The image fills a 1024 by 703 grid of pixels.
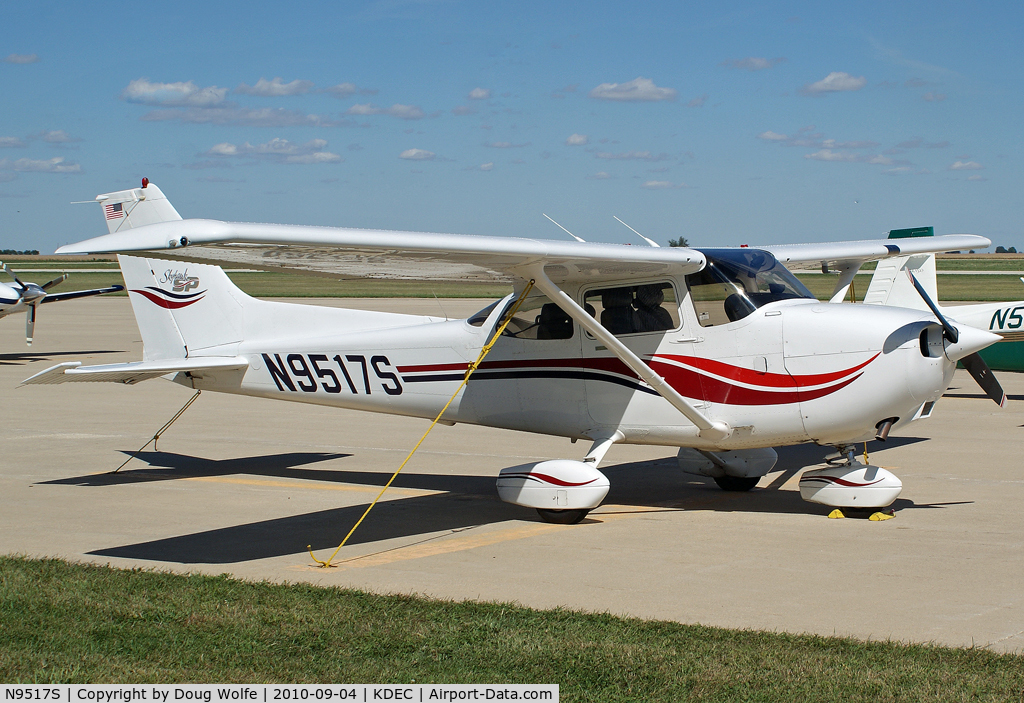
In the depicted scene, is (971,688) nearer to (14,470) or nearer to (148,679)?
(148,679)

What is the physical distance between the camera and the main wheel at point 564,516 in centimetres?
880

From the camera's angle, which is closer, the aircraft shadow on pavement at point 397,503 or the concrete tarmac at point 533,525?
the concrete tarmac at point 533,525

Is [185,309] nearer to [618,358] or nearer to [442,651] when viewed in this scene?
[618,358]

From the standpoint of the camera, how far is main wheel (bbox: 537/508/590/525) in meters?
8.80

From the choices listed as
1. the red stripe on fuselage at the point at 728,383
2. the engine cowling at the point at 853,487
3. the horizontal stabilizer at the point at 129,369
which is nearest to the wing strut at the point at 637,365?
the red stripe on fuselage at the point at 728,383

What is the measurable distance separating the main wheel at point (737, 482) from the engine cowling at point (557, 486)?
214 centimetres

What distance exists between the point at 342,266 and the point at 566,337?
2.27m

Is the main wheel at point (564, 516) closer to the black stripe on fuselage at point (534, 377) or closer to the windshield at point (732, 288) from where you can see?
the black stripe on fuselage at point (534, 377)

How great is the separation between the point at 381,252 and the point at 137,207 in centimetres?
509

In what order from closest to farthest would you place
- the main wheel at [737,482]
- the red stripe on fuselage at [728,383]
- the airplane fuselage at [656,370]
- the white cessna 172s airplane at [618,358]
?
the white cessna 172s airplane at [618,358] < the airplane fuselage at [656,370] < the red stripe on fuselage at [728,383] < the main wheel at [737,482]

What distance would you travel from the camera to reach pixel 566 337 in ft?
31.0

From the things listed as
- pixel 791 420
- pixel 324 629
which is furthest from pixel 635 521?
pixel 324 629
